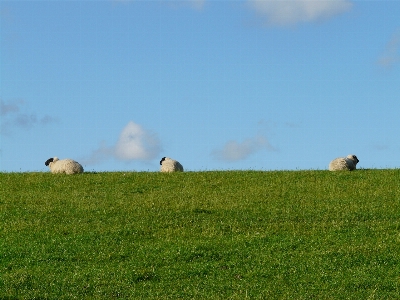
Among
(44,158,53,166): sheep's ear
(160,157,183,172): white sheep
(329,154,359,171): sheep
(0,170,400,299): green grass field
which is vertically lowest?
(0,170,400,299): green grass field

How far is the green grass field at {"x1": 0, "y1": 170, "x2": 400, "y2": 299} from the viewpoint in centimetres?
2144

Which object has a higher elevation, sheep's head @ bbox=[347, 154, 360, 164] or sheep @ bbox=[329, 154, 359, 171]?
sheep's head @ bbox=[347, 154, 360, 164]

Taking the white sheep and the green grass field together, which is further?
the white sheep

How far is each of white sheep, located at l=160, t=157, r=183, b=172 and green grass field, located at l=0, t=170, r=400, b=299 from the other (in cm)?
242

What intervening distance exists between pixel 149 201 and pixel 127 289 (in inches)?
516

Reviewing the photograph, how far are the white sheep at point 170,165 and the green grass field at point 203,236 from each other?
242 centimetres

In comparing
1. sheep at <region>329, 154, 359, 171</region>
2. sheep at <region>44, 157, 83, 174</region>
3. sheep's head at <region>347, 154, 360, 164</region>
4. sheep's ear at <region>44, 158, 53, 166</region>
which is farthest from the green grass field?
sheep's ear at <region>44, 158, 53, 166</region>

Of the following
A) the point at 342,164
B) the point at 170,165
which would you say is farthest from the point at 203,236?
the point at 342,164

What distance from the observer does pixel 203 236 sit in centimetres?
2745

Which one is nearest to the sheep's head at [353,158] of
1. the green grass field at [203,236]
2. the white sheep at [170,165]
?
the green grass field at [203,236]

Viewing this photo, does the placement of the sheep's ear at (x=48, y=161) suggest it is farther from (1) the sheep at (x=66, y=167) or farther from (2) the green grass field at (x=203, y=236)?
(2) the green grass field at (x=203, y=236)

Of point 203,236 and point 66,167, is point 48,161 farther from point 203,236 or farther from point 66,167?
point 203,236

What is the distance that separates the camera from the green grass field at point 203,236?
70.3 feet

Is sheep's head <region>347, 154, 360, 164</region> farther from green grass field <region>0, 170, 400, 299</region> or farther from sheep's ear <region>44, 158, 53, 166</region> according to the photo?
sheep's ear <region>44, 158, 53, 166</region>
